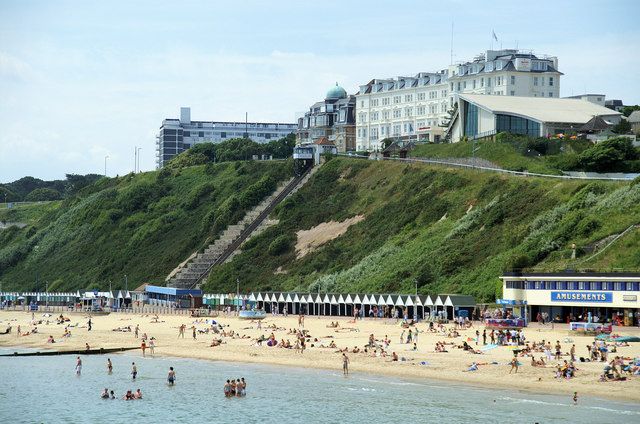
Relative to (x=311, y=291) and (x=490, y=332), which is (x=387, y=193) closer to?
(x=311, y=291)

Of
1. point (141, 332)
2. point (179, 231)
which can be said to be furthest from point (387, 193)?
point (141, 332)

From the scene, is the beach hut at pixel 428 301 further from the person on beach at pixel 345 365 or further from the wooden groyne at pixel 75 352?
the wooden groyne at pixel 75 352

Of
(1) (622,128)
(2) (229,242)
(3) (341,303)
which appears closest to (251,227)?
(2) (229,242)

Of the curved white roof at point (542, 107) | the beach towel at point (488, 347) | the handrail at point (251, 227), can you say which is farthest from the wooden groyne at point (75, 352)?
the curved white roof at point (542, 107)

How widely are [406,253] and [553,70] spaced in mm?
55032

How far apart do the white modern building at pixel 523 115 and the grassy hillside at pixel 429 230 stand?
9.30 m

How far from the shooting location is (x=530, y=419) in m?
49.7

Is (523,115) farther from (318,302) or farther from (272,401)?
(272,401)

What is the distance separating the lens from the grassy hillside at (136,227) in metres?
147

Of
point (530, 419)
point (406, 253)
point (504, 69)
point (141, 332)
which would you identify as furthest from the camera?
point (504, 69)

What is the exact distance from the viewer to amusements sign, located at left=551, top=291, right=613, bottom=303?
74.4 meters

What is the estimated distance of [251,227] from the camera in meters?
143

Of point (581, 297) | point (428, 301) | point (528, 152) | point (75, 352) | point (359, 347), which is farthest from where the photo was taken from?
point (528, 152)

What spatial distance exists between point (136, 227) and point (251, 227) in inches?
1140
